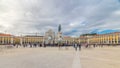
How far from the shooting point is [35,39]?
14812cm

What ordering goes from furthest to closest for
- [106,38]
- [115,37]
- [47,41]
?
1. [106,38]
2. [115,37]
3. [47,41]

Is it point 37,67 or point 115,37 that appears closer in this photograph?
point 37,67

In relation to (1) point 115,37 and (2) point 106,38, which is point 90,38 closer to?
(2) point 106,38

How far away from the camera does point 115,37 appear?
369ft

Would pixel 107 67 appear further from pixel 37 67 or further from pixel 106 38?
pixel 106 38

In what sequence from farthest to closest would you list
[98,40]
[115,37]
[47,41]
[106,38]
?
[98,40]
[106,38]
[115,37]
[47,41]

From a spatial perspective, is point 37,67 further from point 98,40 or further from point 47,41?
point 98,40

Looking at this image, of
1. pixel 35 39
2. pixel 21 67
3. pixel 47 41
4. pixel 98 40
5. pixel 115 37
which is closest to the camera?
pixel 21 67

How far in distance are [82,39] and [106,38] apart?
28.5 m

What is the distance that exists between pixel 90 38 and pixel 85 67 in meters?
147

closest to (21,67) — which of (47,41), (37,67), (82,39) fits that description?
(37,67)

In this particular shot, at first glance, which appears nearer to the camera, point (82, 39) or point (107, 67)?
point (107, 67)

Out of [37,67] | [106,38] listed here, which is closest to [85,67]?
[37,67]

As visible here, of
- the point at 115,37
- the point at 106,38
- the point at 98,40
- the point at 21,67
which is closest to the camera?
the point at 21,67
